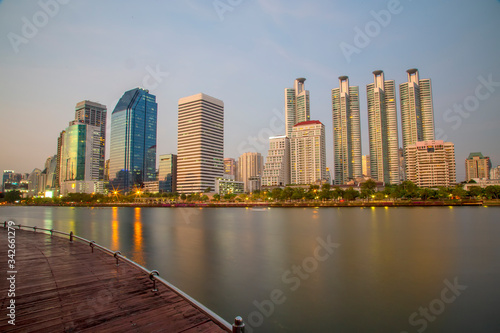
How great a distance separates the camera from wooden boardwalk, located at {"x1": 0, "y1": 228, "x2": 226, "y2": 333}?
24.5 feet

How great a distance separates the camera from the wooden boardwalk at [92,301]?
7.46m

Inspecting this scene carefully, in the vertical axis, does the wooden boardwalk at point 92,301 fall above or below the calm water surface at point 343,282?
above

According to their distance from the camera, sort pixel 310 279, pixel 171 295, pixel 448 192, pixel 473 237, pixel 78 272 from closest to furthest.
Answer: pixel 171 295
pixel 78 272
pixel 310 279
pixel 473 237
pixel 448 192

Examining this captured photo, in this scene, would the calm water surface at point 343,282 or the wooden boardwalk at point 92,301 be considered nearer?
the wooden boardwalk at point 92,301

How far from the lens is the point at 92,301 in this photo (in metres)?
9.20

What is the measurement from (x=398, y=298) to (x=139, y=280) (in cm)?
1651

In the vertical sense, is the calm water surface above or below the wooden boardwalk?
below

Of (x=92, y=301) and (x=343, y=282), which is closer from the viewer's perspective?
(x=92, y=301)

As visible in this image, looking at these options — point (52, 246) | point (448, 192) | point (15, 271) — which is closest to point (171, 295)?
point (15, 271)

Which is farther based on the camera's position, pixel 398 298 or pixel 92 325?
pixel 398 298

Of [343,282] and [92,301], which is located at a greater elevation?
[92,301]

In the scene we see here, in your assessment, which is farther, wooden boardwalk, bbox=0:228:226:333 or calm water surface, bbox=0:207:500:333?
calm water surface, bbox=0:207:500:333

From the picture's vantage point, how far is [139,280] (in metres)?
11.3

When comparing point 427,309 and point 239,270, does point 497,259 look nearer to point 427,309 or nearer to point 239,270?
point 427,309
